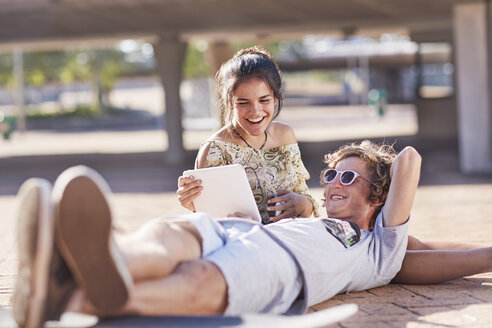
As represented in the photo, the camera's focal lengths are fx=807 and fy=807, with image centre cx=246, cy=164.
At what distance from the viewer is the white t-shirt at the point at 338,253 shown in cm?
375

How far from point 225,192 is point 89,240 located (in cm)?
145

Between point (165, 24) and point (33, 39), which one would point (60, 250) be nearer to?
point (165, 24)

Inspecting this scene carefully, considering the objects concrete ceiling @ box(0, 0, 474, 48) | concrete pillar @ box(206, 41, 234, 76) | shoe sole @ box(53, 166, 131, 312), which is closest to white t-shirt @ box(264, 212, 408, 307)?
shoe sole @ box(53, 166, 131, 312)

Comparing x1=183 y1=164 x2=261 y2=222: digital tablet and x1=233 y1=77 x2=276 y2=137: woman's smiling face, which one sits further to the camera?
x1=233 y1=77 x2=276 y2=137: woman's smiling face

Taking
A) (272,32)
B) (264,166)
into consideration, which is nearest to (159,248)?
(264,166)

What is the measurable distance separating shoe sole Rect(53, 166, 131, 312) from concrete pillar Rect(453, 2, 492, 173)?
36.0 feet

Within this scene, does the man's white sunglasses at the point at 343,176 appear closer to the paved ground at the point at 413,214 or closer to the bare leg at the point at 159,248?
the paved ground at the point at 413,214

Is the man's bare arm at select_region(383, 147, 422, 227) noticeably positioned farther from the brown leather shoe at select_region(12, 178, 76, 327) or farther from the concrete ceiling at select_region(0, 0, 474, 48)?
the concrete ceiling at select_region(0, 0, 474, 48)

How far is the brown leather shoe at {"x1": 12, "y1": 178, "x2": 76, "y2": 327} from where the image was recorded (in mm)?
2721

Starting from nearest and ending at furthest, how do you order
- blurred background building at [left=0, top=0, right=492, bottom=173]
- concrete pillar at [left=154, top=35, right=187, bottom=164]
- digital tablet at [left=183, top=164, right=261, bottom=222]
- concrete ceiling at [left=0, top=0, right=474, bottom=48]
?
digital tablet at [left=183, top=164, right=261, bottom=222], blurred background building at [left=0, top=0, right=492, bottom=173], concrete ceiling at [left=0, top=0, right=474, bottom=48], concrete pillar at [left=154, top=35, right=187, bottom=164]

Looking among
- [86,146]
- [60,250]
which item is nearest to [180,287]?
[60,250]

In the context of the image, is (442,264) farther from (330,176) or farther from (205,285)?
(205,285)

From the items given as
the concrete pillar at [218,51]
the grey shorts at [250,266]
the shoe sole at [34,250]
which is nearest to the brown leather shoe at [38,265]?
the shoe sole at [34,250]

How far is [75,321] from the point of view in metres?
2.90
